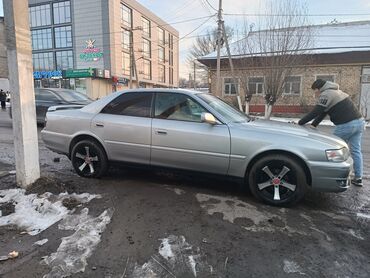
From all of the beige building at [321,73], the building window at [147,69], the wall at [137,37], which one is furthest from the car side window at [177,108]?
the building window at [147,69]

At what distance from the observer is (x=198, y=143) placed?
14.4 feet

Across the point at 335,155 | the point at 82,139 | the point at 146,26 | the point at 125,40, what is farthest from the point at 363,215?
the point at 146,26

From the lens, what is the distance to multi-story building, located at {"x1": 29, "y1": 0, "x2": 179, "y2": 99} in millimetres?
43188

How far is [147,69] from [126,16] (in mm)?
10949

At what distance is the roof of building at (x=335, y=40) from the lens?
20.8 metres

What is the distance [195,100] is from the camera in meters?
4.63

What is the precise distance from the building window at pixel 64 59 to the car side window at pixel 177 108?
4550cm

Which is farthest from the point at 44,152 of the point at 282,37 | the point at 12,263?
the point at 282,37

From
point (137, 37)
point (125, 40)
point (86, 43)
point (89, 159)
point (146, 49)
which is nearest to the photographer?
point (89, 159)

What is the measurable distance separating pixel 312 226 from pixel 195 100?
228cm

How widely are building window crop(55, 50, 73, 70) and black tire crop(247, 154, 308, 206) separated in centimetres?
4681

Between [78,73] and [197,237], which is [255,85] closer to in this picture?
[197,237]

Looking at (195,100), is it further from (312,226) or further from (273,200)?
(312,226)

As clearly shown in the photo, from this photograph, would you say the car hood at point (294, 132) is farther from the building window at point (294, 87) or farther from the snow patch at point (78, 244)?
the building window at point (294, 87)
